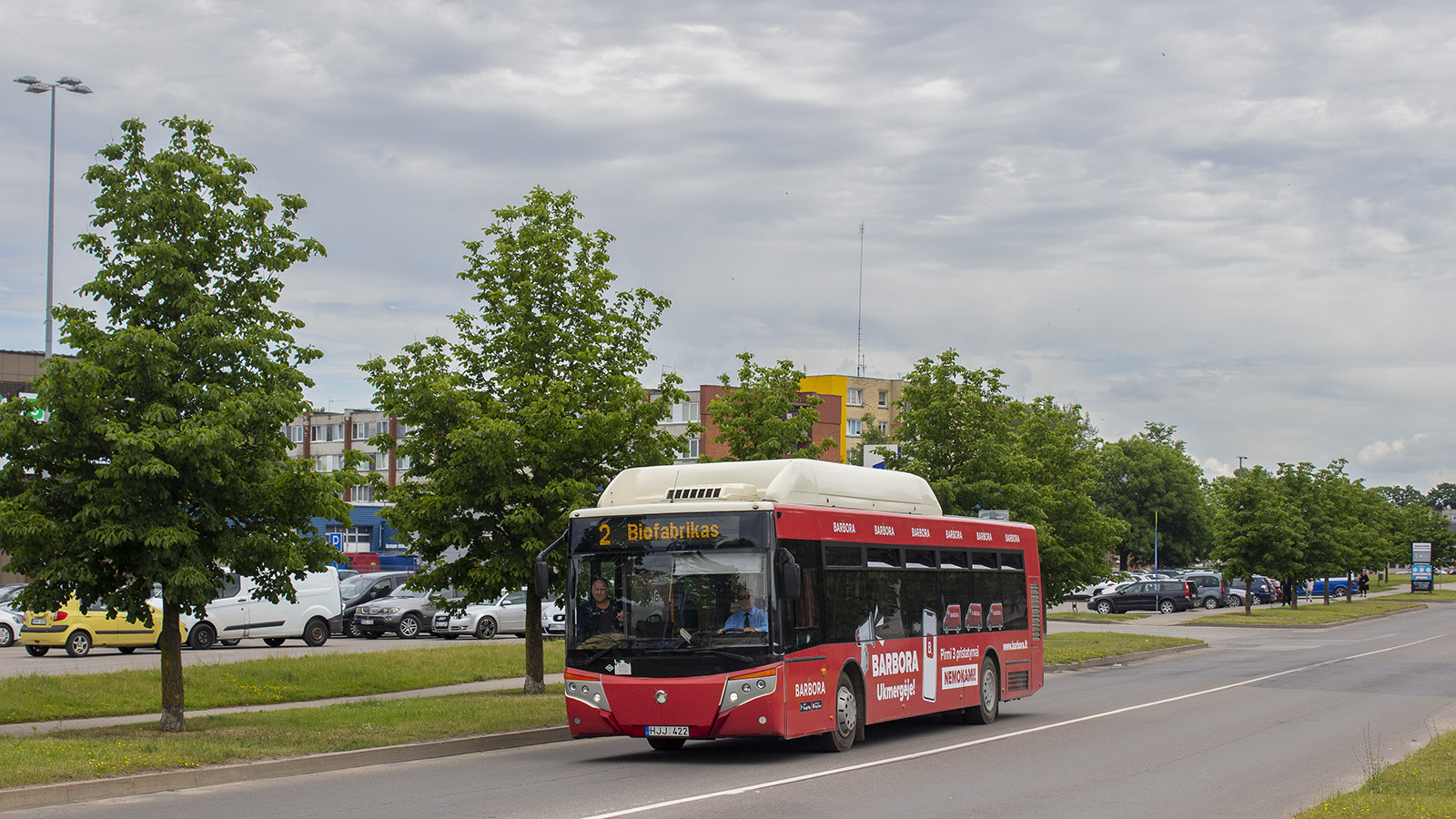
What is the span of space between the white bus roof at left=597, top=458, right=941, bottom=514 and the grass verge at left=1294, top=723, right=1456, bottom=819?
616 cm

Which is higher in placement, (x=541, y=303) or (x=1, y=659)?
(x=541, y=303)

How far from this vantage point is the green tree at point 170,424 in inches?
549

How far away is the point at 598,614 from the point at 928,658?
498cm

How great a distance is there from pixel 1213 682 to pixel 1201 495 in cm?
8891

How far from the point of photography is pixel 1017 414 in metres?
31.6

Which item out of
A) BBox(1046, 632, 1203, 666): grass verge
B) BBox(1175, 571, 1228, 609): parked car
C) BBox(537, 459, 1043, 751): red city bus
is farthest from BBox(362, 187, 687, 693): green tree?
BBox(1175, 571, 1228, 609): parked car

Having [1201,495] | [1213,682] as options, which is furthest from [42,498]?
[1201,495]

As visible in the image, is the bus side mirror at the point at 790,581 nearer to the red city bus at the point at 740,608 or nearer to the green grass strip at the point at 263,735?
the red city bus at the point at 740,608

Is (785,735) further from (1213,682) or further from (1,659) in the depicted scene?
(1,659)

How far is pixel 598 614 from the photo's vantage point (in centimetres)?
1429

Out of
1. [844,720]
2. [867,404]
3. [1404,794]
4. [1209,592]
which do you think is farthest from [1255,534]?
[867,404]

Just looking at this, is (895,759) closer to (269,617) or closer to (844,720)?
(844,720)

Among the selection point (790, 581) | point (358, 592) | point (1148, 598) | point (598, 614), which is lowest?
point (1148, 598)

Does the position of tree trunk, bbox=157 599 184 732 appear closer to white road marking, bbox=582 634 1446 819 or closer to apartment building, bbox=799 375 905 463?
white road marking, bbox=582 634 1446 819
